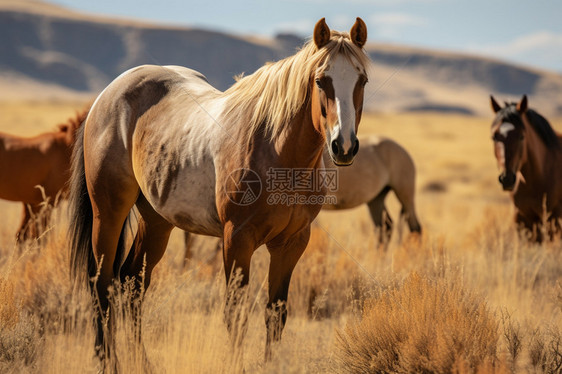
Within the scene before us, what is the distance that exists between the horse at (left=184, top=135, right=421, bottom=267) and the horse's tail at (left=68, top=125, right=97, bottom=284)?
363 cm

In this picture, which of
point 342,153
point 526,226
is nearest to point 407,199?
point 526,226

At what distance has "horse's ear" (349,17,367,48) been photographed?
10.2ft

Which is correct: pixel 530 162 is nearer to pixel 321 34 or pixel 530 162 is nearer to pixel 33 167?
pixel 321 34

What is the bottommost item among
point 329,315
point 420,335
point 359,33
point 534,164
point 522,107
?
point 329,315

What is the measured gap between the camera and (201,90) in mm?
3871

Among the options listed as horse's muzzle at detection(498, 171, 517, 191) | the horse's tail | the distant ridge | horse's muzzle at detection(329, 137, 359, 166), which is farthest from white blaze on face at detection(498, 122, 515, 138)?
the distant ridge

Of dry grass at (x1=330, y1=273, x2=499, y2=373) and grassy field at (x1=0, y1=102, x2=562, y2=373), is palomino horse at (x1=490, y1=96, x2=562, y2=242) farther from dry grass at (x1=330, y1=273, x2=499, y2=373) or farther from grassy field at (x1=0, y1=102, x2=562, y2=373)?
dry grass at (x1=330, y1=273, x2=499, y2=373)

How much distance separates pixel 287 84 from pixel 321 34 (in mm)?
351

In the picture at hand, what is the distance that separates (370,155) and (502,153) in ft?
6.62

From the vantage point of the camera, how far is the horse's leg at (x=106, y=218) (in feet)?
12.6

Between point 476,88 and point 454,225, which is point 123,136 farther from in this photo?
point 476,88

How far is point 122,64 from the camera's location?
6588cm

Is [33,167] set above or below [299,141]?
below

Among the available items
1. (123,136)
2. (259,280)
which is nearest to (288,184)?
→ (123,136)
